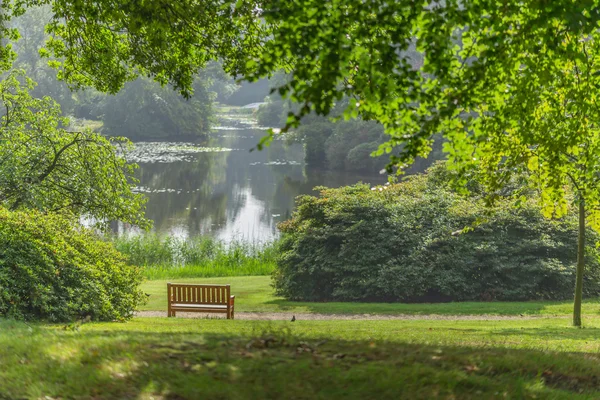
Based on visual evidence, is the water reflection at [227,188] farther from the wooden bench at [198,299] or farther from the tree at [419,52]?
the tree at [419,52]

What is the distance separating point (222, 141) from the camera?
76.6 metres

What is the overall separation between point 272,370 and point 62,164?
13238 millimetres

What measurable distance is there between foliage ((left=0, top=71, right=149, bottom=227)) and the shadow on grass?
35.3 ft

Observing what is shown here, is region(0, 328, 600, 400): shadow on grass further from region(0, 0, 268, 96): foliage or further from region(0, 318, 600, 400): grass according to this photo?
region(0, 0, 268, 96): foliage

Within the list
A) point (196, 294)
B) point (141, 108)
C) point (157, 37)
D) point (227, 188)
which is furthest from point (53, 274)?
point (141, 108)

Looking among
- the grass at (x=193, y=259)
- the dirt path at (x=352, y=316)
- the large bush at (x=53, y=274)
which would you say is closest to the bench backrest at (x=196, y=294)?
the dirt path at (x=352, y=316)

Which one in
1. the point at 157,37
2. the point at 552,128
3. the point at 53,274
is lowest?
the point at 53,274

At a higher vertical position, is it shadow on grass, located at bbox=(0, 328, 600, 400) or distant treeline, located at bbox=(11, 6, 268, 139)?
distant treeline, located at bbox=(11, 6, 268, 139)

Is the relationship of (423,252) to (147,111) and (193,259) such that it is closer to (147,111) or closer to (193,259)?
(193,259)

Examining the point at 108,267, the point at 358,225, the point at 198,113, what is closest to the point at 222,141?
the point at 198,113

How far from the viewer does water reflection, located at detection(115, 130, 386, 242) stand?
36.7 metres

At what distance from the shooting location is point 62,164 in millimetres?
17281

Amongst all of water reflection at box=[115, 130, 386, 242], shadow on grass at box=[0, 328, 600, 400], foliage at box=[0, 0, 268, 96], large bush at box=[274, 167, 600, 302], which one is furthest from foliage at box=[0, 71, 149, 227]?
water reflection at box=[115, 130, 386, 242]

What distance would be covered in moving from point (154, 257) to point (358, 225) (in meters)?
9.93
